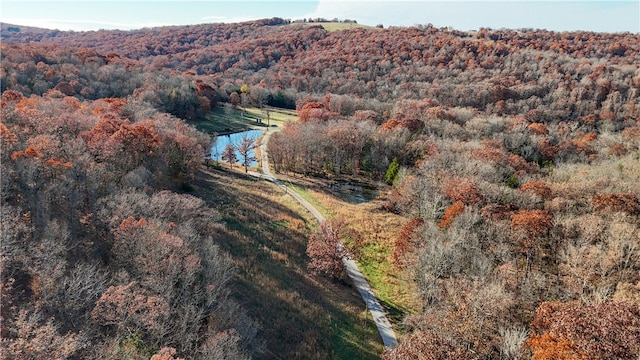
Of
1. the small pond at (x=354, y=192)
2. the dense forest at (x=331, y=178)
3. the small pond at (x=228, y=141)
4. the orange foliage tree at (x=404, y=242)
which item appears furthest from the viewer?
the small pond at (x=228, y=141)

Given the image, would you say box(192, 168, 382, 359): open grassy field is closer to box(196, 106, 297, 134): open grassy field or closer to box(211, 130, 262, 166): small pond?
box(211, 130, 262, 166): small pond

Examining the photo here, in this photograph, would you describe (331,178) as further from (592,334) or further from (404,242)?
(592,334)

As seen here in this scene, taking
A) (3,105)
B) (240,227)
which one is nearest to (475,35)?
(240,227)

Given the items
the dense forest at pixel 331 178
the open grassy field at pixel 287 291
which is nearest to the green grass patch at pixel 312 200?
the open grassy field at pixel 287 291

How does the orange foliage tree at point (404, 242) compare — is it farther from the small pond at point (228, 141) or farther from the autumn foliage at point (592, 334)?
the small pond at point (228, 141)

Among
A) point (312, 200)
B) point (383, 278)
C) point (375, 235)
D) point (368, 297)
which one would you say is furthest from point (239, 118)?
point (368, 297)

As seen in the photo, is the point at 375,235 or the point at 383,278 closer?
the point at 383,278
